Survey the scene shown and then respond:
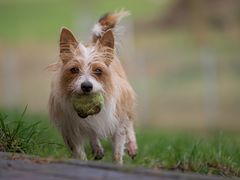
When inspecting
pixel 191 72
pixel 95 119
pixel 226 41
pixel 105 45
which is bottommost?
pixel 95 119

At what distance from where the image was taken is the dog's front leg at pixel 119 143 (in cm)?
801

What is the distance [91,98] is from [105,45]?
2.01 ft

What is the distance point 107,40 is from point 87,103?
2.29 feet

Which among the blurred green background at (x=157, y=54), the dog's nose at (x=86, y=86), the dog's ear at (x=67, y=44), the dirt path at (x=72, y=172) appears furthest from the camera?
the blurred green background at (x=157, y=54)

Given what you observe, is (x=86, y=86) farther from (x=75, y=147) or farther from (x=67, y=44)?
(x=75, y=147)

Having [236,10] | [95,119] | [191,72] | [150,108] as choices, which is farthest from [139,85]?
[95,119]

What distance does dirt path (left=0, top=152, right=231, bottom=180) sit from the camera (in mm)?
5344

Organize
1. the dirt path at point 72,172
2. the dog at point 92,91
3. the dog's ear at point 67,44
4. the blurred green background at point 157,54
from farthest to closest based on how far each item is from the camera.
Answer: the blurred green background at point 157,54 < the dog's ear at point 67,44 < the dog at point 92,91 < the dirt path at point 72,172

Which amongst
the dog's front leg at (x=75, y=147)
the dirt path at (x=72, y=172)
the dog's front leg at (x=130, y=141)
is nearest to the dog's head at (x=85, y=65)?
the dog's front leg at (x=75, y=147)

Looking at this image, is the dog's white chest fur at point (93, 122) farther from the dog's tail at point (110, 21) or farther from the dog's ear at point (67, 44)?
the dog's tail at point (110, 21)

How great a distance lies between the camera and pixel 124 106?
8.14 meters

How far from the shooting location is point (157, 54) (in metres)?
23.5

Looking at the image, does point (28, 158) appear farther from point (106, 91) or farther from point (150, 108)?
point (150, 108)

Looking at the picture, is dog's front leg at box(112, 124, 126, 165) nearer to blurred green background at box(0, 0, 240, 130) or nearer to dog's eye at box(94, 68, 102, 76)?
dog's eye at box(94, 68, 102, 76)
